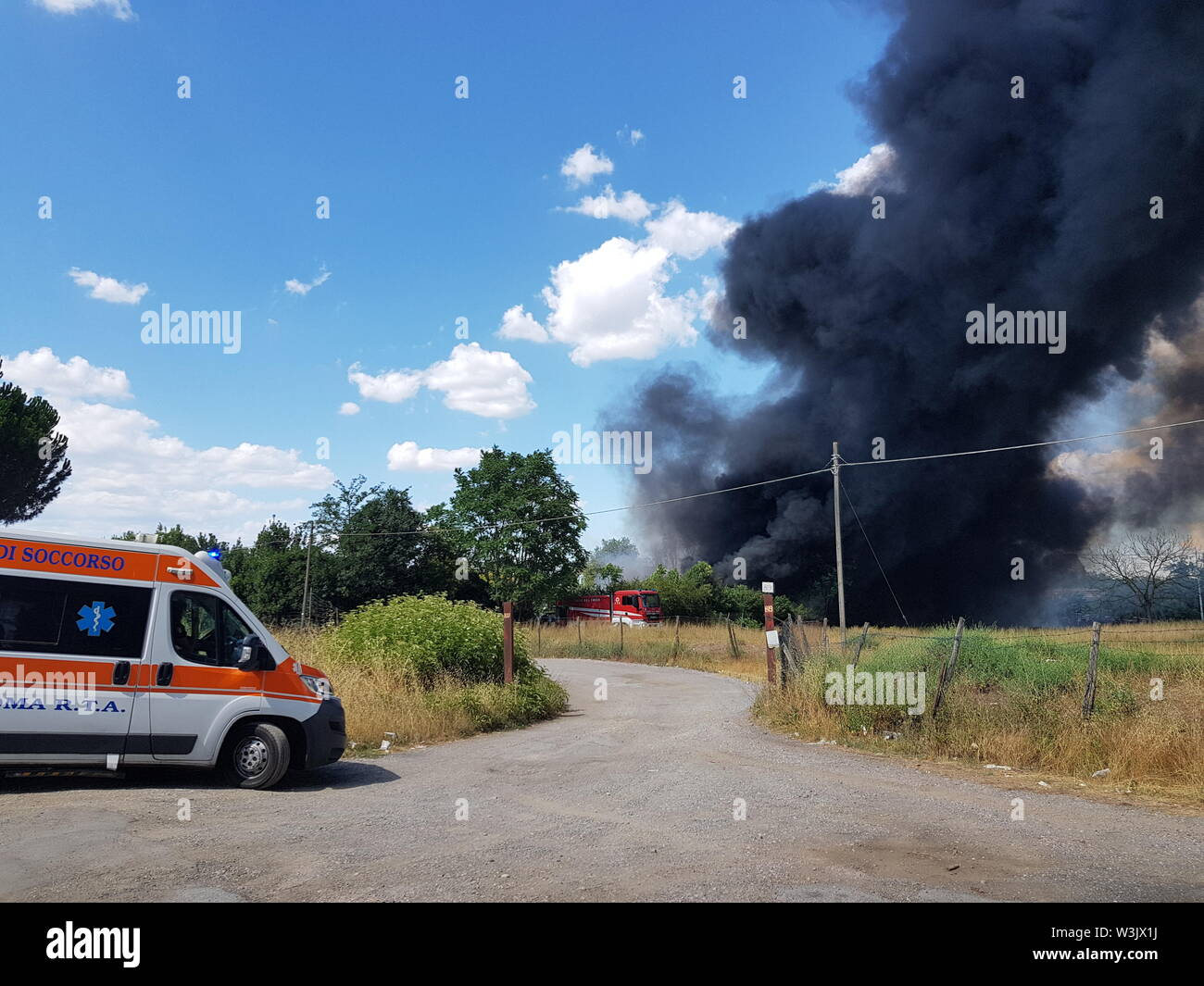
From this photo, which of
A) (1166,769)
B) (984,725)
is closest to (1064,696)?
(984,725)

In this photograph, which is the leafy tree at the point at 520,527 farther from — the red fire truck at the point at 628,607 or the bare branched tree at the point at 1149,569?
the bare branched tree at the point at 1149,569

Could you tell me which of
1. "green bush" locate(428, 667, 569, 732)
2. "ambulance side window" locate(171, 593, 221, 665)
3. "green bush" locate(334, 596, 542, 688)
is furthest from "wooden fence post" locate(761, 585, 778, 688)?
"ambulance side window" locate(171, 593, 221, 665)

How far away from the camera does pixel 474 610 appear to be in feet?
54.6

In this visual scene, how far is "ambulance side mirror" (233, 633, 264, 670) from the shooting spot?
8.03 metres

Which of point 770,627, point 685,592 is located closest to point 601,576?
point 685,592

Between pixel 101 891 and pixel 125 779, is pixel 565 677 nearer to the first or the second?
pixel 125 779

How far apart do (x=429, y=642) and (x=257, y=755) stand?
641cm

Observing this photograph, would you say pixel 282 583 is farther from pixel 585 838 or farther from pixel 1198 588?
pixel 1198 588

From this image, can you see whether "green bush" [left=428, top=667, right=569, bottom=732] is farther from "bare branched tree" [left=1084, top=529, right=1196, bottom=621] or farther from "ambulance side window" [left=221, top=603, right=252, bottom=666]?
"bare branched tree" [left=1084, top=529, right=1196, bottom=621]

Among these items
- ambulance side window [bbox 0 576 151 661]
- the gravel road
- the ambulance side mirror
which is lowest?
the gravel road

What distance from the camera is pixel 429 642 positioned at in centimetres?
1456

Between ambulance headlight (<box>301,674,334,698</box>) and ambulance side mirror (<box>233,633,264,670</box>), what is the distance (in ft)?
1.61

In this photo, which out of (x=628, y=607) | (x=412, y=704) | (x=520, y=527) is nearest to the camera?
(x=412, y=704)
